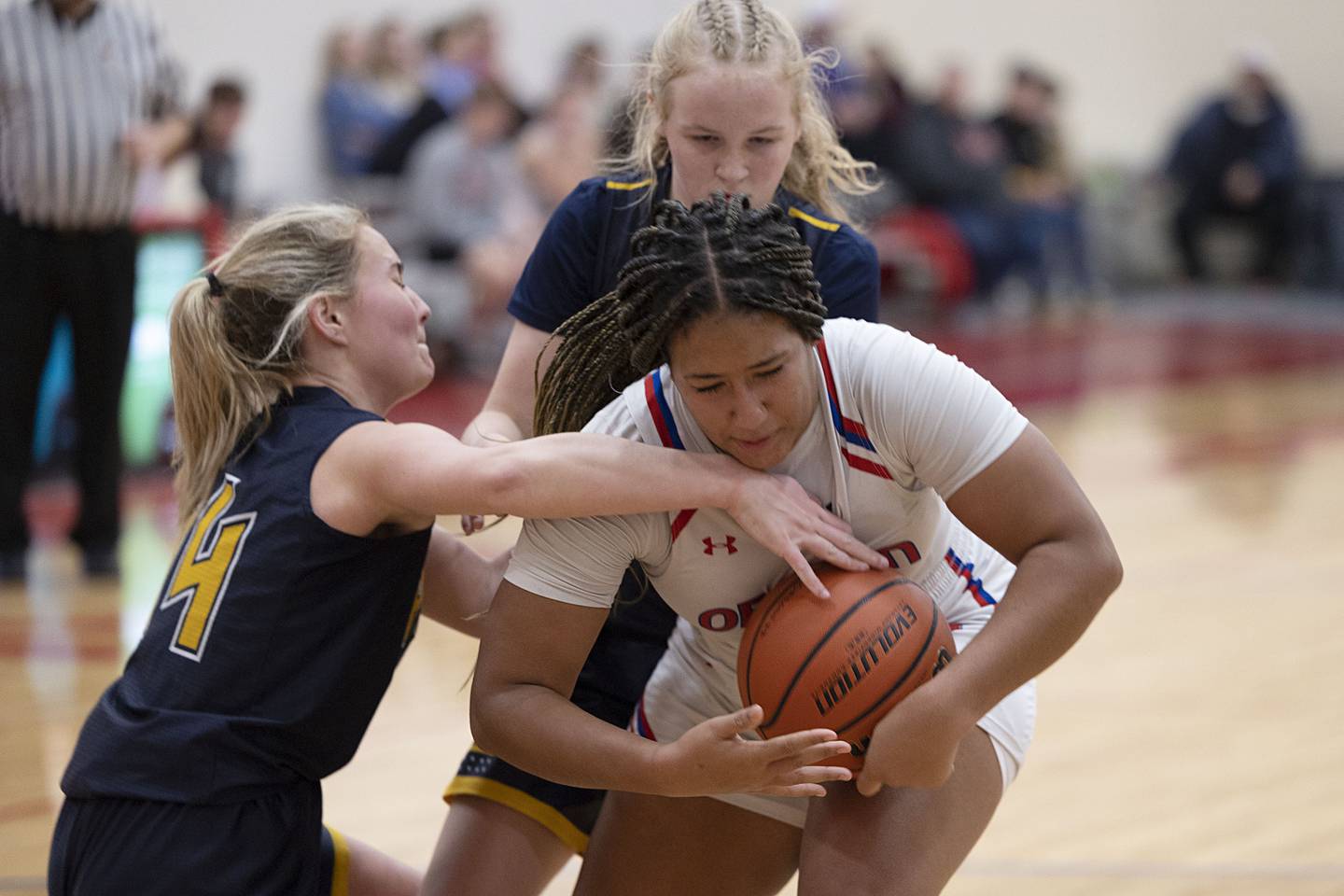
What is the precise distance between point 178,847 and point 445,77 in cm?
986

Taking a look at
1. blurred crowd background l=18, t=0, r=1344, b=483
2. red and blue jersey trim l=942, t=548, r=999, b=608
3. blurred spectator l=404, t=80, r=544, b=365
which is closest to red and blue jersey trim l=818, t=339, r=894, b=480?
red and blue jersey trim l=942, t=548, r=999, b=608

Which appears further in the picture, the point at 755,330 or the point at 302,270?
the point at 302,270

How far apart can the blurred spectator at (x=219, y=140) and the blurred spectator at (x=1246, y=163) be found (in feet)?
31.6

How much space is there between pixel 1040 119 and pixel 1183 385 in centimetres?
490

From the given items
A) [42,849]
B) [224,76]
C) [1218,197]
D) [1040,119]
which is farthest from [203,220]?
[1218,197]

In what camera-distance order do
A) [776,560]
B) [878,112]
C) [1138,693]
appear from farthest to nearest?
[878,112] → [1138,693] → [776,560]

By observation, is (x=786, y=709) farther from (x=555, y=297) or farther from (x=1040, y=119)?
(x=1040, y=119)

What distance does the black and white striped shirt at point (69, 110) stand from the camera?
20.0 ft

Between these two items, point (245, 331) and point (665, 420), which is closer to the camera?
point (665, 420)

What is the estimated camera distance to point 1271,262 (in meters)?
16.4

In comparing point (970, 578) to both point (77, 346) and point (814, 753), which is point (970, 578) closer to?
point (814, 753)

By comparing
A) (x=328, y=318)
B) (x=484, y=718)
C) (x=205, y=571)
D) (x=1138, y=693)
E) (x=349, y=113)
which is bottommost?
(x=1138, y=693)

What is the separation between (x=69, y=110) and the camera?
244 inches

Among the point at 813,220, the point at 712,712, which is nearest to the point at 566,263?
the point at 813,220
